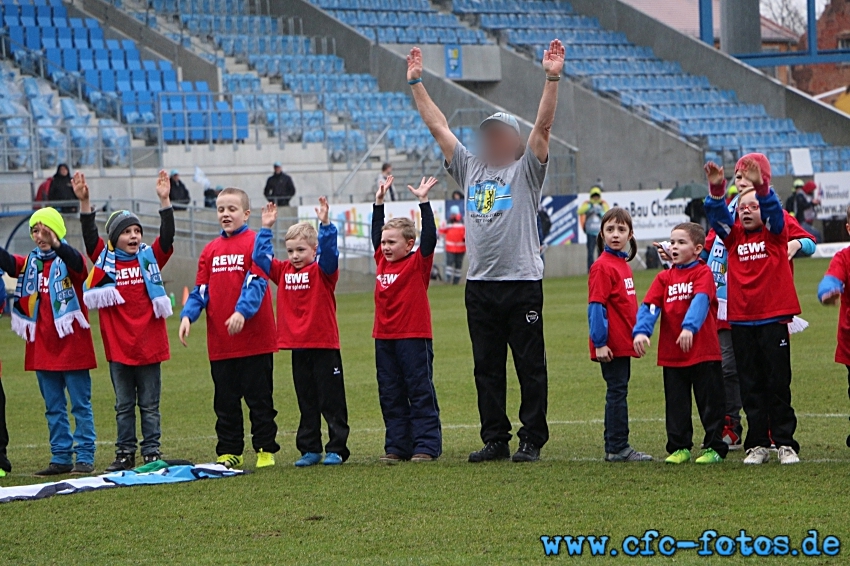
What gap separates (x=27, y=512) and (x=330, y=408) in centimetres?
214

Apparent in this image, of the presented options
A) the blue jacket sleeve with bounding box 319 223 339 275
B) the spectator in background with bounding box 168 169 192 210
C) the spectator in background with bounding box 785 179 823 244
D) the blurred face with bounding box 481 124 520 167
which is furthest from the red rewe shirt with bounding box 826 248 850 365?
the spectator in background with bounding box 785 179 823 244

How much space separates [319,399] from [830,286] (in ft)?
11.0

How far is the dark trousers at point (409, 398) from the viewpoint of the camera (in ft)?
27.1

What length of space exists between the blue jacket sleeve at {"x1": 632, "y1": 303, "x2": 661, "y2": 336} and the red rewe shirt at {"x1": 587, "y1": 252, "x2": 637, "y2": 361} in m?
0.20

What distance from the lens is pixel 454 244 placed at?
2830 cm

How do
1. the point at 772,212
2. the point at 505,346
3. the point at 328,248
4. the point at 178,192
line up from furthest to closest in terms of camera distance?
the point at 178,192 → the point at 328,248 → the point at 505,346 → the point at 772,212

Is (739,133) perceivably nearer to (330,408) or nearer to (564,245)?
(564,245)

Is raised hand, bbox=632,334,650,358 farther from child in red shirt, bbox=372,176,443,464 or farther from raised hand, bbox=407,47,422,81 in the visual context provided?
raised hand, bbox=407,47,422,81

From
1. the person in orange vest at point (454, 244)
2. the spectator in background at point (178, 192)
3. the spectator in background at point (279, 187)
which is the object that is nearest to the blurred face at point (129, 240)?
the spectator in background at point (178, 192)

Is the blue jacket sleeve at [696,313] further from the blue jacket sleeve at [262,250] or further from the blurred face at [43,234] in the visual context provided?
the blurred face at [43,234]

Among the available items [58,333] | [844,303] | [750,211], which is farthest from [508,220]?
[58,333]

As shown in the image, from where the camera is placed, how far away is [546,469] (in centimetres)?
756

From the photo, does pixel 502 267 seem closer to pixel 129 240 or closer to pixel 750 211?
pixel 750 211

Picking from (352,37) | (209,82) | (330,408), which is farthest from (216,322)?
(352,37)
